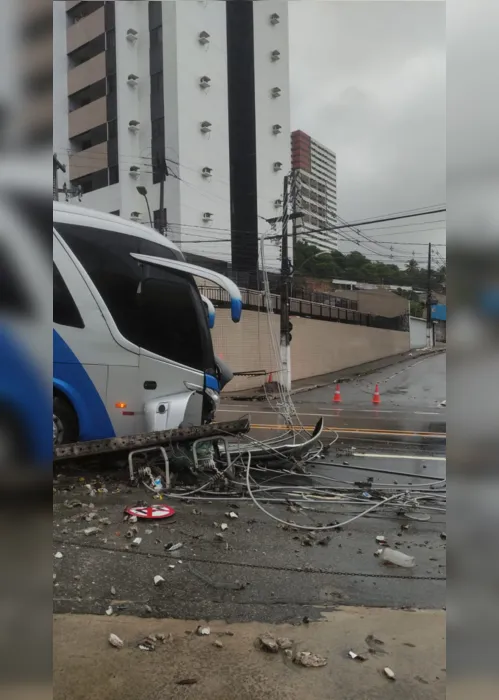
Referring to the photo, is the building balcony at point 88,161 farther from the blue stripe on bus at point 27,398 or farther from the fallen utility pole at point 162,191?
the blue stripe on bus at point 27,398

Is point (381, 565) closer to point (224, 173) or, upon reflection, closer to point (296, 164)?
point (296, 164)

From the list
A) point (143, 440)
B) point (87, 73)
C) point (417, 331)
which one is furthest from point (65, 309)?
point (417, 331)

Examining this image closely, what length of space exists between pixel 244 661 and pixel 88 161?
3756 mm

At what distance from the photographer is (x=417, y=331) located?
12.8 feet

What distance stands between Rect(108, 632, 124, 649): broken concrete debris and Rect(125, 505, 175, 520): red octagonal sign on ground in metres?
1.33

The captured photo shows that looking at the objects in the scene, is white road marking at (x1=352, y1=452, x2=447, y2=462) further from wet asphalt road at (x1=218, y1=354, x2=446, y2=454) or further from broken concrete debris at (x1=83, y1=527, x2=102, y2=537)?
broken concrete debris at (x1=83, y1=527, x2=102, y2=537)

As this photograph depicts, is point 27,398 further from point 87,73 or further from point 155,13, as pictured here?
point 155,13

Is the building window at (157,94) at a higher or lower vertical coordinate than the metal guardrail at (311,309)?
higher

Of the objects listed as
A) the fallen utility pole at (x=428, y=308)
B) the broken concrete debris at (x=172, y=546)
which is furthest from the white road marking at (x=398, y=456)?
the broken concrete debris at (x=172, y=546)

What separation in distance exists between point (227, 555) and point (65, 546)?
932 millimetres

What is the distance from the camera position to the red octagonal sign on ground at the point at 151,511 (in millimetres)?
3223

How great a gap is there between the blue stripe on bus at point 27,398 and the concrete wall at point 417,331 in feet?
9.52

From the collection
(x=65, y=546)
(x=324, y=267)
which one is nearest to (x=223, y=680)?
(x=65, y=546)

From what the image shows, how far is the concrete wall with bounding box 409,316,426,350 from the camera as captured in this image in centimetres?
357
